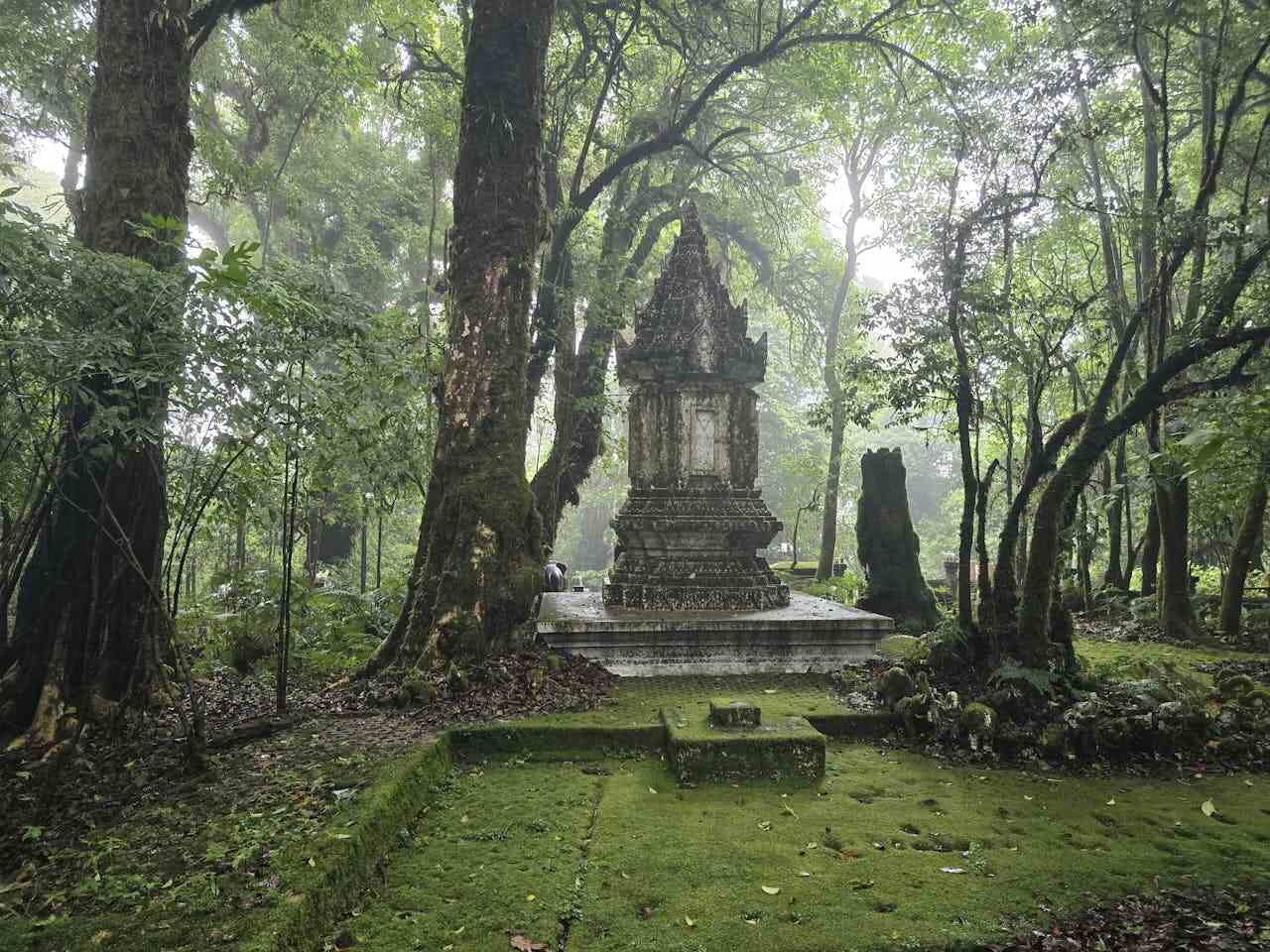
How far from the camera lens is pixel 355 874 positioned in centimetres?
287

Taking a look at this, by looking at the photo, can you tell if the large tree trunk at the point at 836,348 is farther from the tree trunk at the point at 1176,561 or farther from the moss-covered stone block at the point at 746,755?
the moss-covered stone block at the point at 746,755

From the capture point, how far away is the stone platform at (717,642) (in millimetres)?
6746

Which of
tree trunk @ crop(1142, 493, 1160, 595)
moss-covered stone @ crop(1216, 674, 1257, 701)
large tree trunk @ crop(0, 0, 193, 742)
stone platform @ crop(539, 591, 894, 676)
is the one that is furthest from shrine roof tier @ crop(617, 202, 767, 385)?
tree trunk @ crop(1142, 493, 1160, 595)

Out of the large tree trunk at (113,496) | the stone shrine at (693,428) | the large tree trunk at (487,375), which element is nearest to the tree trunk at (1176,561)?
the stone shrine at (693,428)

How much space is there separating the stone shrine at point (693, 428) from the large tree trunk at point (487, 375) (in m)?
2.18

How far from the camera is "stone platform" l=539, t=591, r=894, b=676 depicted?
6.75 metres

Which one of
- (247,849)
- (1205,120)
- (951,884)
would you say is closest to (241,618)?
(247,849)

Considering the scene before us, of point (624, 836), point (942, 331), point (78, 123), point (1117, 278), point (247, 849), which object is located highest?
point (78, 123)

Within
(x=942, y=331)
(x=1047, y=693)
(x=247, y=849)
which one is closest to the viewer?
(x=247, y=849)

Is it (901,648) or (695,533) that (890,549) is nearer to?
(901,648)

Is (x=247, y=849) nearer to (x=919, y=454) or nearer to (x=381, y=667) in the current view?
(x=381, y=667)

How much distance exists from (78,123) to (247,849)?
12.6m

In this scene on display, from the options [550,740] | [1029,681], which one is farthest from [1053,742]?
[550,740]

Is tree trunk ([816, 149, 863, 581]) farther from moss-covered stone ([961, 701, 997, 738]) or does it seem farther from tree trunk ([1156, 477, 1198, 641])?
moss-covered stone ([961, 701, 997, 738])
